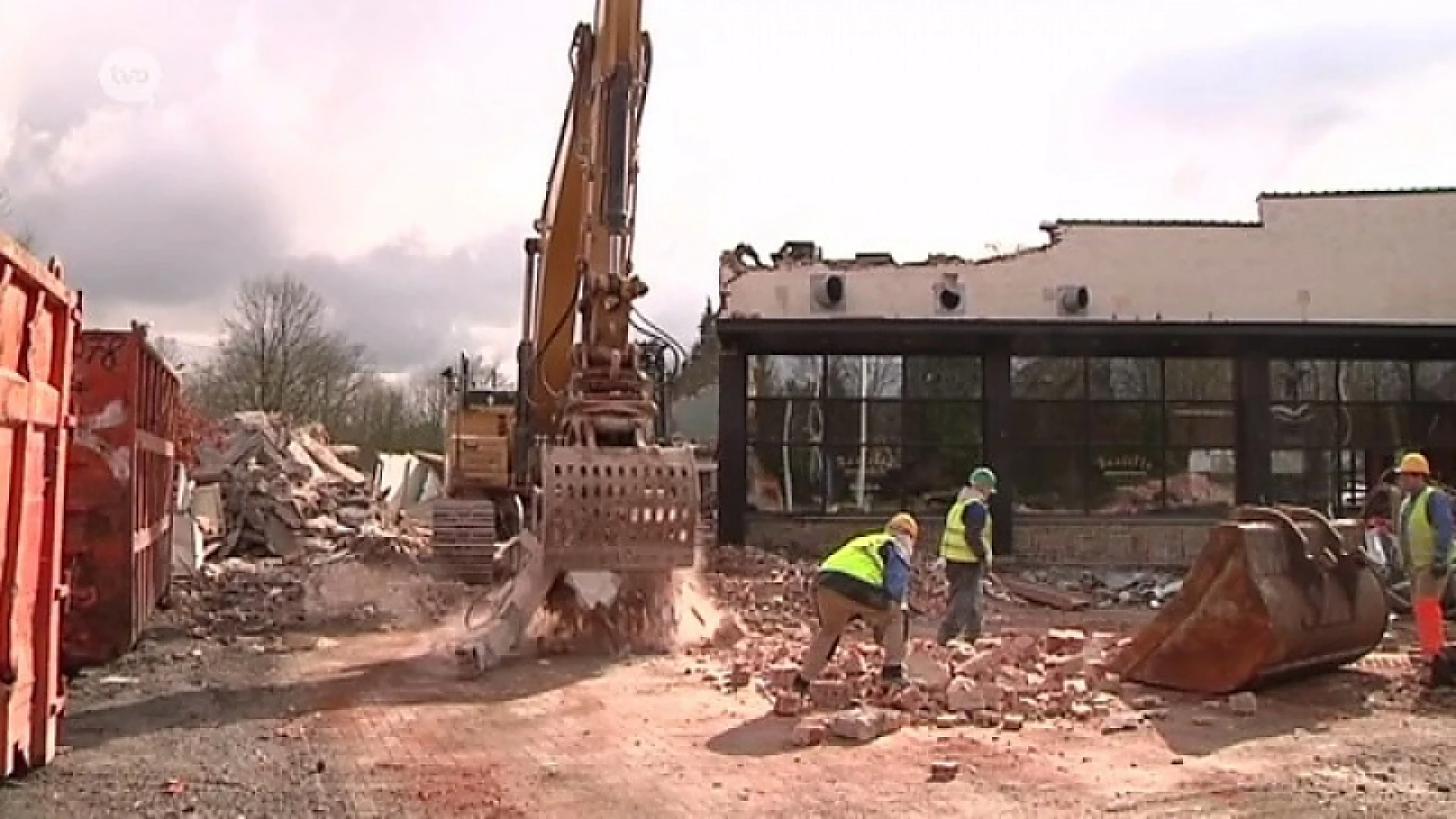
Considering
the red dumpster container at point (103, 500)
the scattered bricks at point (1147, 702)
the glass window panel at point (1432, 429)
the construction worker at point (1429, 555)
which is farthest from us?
the glass window panel at point (1432, 429)

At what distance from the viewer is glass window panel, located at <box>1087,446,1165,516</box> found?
2375 cm

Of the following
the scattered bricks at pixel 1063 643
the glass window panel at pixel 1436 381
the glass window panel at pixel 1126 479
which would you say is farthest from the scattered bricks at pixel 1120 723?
the glass window panel at pixel 1436 381

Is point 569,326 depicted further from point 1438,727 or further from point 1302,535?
point 1438,727

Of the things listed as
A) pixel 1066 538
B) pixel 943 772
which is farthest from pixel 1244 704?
pixel 1066 538

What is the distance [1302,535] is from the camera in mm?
10180

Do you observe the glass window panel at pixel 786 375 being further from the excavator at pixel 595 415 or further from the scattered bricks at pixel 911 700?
the scattered bricks at pixel 911 700

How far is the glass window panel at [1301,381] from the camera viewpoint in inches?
946

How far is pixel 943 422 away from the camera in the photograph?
23.5 metres

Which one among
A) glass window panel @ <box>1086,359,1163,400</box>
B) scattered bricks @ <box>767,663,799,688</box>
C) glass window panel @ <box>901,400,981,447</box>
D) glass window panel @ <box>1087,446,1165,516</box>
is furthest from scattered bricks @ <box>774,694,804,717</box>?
glass window panel @ <box>1086,359,1163,400</box>

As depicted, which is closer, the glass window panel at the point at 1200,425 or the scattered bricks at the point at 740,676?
the scattered bricks at the point at 740,676

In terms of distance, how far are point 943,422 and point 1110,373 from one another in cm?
311

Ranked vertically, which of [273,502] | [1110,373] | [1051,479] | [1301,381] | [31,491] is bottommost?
[273,502]

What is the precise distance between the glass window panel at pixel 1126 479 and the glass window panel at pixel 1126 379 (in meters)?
0.90

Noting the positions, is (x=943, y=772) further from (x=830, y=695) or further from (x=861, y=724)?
(x=830, y=695)
